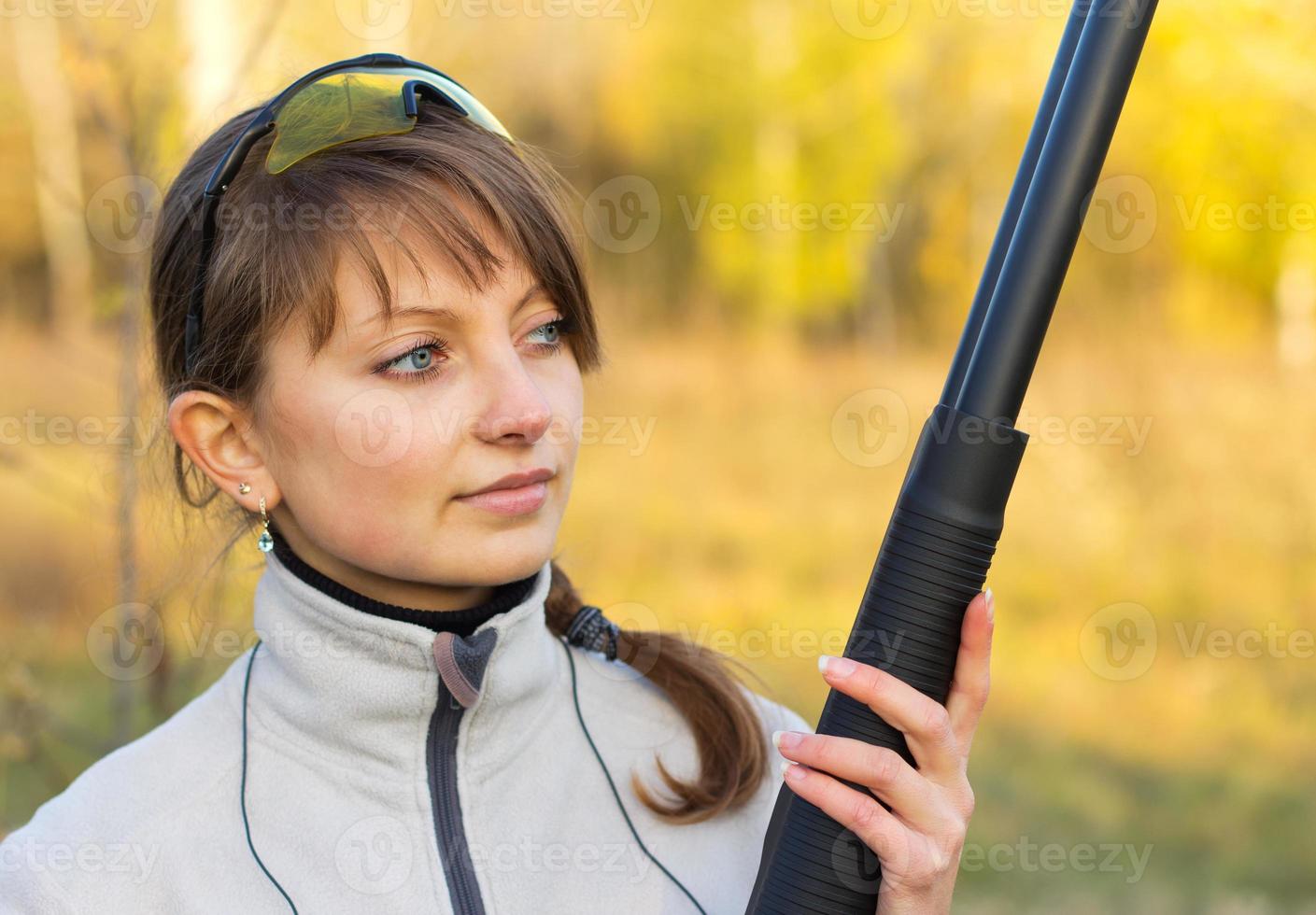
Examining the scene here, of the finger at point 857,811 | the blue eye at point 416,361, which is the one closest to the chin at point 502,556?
the blue eye at point 416,361

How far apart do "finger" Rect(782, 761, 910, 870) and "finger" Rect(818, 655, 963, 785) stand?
0.07 meters

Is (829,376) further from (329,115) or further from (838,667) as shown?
(838,667)

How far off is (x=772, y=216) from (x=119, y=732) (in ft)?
37.8

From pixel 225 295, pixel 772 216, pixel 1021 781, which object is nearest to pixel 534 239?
pixel 225 295

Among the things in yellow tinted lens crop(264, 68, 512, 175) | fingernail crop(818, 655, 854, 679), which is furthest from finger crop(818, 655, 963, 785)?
yellow tinted lens crop(264, 68, 512, 175)

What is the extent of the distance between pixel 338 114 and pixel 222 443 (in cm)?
46

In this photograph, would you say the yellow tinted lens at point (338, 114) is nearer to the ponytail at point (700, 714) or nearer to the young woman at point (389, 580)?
the young woman at point (389, 580)

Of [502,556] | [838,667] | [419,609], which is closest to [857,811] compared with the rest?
[838,667]

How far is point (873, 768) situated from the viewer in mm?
1243

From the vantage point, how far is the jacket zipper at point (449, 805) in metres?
1.51

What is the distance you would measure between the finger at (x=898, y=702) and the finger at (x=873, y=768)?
31mm

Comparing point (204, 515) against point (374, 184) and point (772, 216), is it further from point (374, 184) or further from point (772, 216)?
point (772, 216)

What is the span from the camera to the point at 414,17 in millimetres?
5375

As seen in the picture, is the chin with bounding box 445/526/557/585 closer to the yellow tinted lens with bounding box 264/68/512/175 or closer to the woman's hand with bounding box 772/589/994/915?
the woman's hand with bounding box 772/589/994/915
